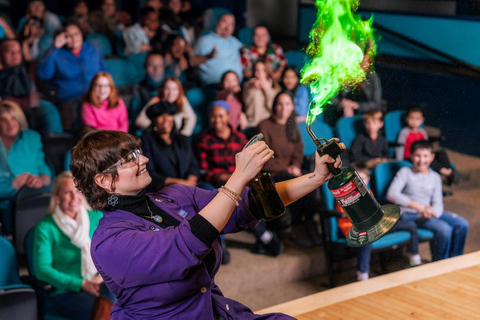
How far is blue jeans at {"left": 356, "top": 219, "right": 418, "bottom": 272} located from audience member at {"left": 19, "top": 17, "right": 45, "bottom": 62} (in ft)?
9.67

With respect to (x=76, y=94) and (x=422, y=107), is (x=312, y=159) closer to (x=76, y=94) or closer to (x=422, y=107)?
(x=422, y=107)

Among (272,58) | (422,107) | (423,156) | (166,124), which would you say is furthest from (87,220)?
(272,58)

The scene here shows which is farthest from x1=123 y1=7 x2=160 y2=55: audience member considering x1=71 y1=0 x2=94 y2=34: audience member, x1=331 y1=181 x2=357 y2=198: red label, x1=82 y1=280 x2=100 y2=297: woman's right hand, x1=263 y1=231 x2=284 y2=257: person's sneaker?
x1=331 y1=181 x2=357 y2=198: red label

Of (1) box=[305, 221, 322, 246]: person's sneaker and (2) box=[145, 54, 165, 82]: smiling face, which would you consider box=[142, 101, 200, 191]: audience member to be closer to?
(1) box=[305, 221, 322, 246]: person's sneaker

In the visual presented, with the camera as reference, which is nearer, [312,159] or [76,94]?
[312,159]

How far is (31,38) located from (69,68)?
724 millimetres

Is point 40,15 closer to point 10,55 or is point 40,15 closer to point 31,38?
point 31,38

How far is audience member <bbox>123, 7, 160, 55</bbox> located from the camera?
5562 millimetres

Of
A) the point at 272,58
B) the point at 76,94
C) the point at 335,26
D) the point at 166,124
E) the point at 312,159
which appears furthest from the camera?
the point at 272,58

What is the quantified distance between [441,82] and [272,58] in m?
1.37

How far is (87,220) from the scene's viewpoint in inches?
123

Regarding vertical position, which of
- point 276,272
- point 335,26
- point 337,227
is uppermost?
point 335,26

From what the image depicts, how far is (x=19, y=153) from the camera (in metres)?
3.63

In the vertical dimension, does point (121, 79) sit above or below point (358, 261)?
above
